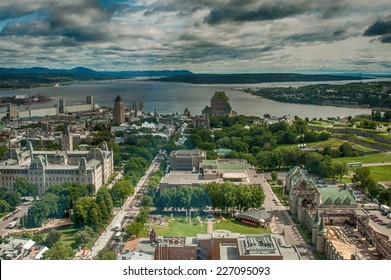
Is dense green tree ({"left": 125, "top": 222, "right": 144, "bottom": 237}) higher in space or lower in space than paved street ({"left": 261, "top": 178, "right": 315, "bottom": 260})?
higher

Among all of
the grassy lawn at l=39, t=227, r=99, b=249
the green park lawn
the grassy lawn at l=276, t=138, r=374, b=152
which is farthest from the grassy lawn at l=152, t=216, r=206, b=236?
the grassy lawn at l=276, t=138, r=374, b=152

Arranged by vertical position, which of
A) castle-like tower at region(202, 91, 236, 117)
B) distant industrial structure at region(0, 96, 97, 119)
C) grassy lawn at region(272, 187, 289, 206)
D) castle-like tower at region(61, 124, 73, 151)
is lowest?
grassy lawn at region(272, 187, 289, 206)

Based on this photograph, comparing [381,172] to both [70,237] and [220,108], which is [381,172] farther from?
[220,108]

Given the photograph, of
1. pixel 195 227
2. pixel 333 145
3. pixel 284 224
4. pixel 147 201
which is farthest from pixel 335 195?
pixel 333 145

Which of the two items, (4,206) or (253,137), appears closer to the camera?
(4,206)

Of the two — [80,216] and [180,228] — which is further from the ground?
[180,228]

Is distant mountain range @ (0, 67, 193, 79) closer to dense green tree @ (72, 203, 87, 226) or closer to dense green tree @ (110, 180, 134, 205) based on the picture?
dense green tree @ (72, 203, 87, 226)

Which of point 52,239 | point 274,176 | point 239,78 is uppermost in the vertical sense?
point 239,78
